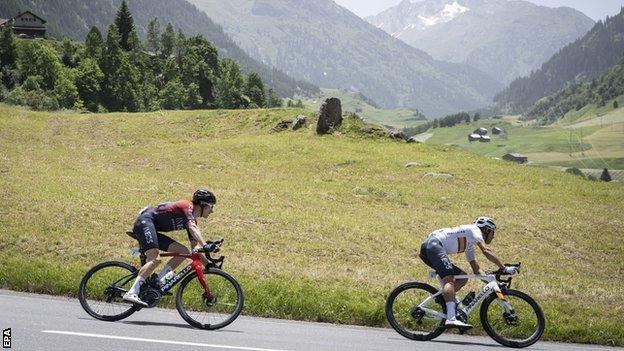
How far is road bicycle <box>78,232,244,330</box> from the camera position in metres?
12.5

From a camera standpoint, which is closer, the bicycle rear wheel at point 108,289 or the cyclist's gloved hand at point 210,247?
the cyclist's gloved hand at point 210,247

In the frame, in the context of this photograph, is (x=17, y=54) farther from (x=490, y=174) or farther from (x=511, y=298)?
(x=511, y=298)

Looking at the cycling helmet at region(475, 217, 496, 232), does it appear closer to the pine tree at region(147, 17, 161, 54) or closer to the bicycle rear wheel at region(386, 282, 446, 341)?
the bicycle rear wheel at region(386, 282, 446, 341)

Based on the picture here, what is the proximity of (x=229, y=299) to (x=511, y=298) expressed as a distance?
638cm

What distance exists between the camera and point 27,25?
605 ft

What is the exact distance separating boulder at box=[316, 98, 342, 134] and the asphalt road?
46.3m

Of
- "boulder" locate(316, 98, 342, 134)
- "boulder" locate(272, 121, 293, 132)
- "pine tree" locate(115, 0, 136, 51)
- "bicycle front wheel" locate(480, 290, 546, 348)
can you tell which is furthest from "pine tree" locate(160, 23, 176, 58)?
"bicycle front wheel" locate(480, 290, 546, 348)

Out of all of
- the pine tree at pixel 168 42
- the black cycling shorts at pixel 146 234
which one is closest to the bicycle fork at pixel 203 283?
the black cycling shorts at pixel 146 234

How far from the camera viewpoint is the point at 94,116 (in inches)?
2689

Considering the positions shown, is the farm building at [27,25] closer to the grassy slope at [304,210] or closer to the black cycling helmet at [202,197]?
the grassy slope at [304,210]

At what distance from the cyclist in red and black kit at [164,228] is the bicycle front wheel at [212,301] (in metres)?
0.61

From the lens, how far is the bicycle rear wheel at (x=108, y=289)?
1270 centimetres

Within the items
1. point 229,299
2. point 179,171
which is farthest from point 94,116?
point 229,299

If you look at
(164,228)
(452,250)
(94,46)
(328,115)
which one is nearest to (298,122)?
(328,115)
